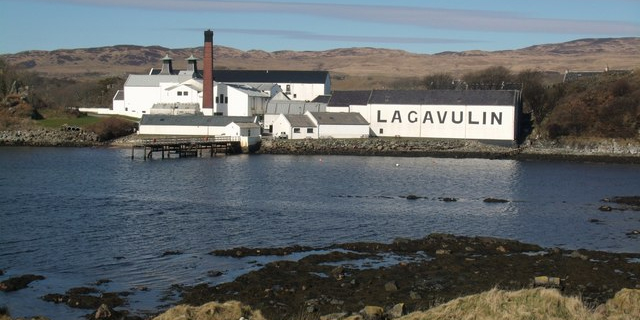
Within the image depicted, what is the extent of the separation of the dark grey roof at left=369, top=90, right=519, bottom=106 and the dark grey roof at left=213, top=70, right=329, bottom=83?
20.0 m

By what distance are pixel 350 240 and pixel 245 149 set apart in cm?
3852

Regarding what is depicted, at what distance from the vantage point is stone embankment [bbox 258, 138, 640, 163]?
59812 mm

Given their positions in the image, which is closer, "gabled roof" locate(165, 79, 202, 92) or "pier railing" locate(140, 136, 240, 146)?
"pier railing" locate(140, 136, 240, 146)

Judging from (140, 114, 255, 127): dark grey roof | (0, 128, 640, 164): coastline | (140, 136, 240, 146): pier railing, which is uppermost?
(140, 114, 255, 127): dark grey roof

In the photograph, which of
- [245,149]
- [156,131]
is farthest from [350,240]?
[156,131]

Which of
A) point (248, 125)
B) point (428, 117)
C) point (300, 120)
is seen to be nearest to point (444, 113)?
point (428, 117)

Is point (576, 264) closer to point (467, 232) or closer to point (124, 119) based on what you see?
point (467, 232)

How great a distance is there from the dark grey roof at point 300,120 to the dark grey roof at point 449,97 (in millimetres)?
5543

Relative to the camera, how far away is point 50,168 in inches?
1941

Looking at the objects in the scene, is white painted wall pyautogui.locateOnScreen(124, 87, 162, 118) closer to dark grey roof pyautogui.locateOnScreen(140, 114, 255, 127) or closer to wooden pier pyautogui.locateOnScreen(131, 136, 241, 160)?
dark grey roof pyautogui.locateOnScreen(140, 114, 255, 127)

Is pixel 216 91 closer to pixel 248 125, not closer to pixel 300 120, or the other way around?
pixel 248 125

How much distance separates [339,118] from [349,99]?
14.5 ft

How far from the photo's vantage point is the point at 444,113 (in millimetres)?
66062

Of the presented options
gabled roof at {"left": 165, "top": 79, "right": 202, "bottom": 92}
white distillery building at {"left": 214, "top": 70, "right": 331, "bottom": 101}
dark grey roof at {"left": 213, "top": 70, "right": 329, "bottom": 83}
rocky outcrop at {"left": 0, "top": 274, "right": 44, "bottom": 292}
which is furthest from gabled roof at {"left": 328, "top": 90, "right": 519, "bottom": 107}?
rocky outcrop at {"left": 0, "top": 274, "right": 44, "bottom": 292}
